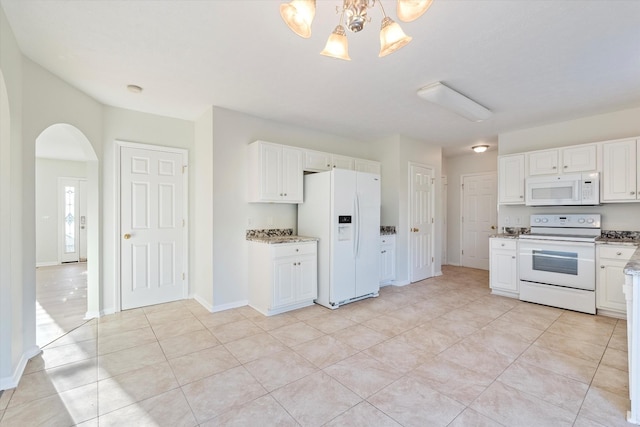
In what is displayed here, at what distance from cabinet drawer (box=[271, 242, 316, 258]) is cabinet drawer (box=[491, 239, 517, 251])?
2779 mm

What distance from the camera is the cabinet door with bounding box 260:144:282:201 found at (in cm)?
369

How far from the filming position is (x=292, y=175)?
156 inches

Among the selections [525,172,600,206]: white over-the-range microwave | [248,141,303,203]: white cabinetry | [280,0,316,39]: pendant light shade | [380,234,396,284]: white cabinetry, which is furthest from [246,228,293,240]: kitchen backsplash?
[525,172,600,206]: white over-the-range microwave

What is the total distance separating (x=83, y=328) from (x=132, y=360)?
1161mm

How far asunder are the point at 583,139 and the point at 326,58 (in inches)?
155

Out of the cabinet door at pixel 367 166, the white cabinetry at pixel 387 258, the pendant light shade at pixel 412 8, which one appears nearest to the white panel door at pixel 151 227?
the cabinet door at pixel 367 166

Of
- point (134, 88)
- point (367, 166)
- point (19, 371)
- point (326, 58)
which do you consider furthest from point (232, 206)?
point (367, 166)

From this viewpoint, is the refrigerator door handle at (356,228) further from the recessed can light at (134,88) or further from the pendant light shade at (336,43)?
the recessed can light at (134,88)

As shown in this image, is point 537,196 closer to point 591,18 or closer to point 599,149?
point 599,149

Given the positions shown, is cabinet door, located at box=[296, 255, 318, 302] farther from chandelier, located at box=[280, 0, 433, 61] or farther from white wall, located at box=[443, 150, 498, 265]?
white wall, located at box=[443, 150, 498, 265]

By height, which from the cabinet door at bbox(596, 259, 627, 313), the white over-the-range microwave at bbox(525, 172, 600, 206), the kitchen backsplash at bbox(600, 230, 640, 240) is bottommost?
the cabinet door at bbox(596, 259, 627, 313)

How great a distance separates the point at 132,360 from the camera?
8.00 feet

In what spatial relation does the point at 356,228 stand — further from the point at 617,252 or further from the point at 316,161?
the point at 617,252

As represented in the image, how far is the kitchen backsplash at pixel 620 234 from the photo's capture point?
3.63 m
